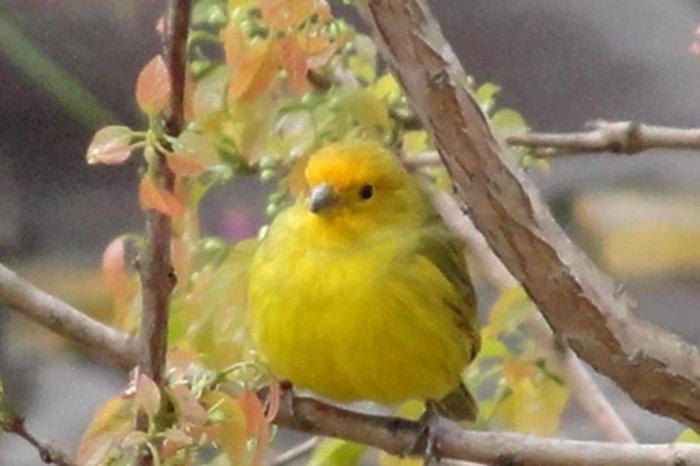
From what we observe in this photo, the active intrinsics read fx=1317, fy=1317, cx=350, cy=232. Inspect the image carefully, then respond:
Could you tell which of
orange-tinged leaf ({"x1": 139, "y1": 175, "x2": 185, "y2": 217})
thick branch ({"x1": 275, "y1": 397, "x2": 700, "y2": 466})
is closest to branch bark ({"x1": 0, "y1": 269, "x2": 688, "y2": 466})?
thick branch ({"x1": 275, "y1": 397, "x2": 700, "y2": 466})

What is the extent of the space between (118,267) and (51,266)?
4.24 feet

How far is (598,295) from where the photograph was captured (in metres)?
0.78

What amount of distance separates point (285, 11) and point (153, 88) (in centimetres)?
18

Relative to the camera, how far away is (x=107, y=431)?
0.75 meters

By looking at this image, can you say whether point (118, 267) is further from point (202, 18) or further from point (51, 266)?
point (51, 266)

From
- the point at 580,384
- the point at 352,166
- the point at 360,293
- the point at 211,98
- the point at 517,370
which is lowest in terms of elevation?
the point at 580,384

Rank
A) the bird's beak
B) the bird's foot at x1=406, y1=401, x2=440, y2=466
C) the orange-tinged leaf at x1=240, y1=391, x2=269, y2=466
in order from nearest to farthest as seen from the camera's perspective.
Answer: the orange-tinged leaf at x1=240, y1=391, x2=269, y2=466 < the bird's foot at x1=406, y1=401, x2=440, y2=466 < the bird's beak

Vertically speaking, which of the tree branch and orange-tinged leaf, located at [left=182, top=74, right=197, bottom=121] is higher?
orange-tinged leaf, located at [left=182, top=74, right=197, bottom=121]

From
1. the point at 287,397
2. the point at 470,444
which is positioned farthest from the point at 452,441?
the point at 287,397

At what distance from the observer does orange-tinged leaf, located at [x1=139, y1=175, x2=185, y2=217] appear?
2.18 feet

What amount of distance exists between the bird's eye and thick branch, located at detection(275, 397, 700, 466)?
0.23 m

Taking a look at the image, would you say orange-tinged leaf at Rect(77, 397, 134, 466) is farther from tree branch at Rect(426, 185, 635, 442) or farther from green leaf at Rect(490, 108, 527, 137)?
tree branch at Rect(426, 185, 635, 442)

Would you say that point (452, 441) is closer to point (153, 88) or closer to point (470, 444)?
point (470, 444)

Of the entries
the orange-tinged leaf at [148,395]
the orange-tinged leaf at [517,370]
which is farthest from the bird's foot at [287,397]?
the orange-tinged leaf at [148,395]
